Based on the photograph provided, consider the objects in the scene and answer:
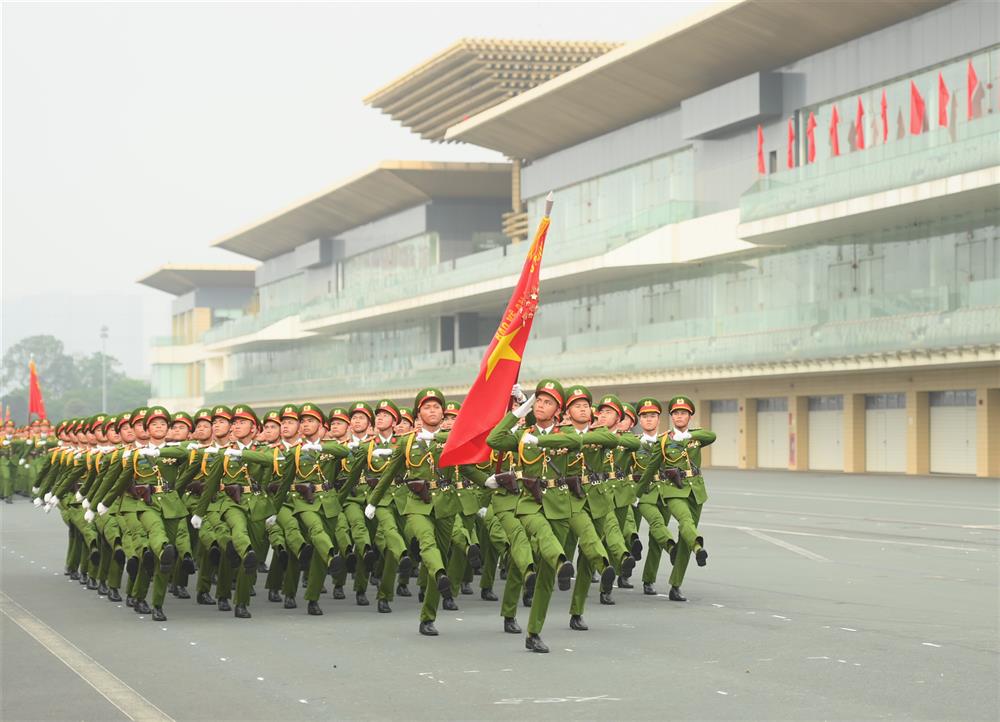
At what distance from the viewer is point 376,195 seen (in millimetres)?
79000

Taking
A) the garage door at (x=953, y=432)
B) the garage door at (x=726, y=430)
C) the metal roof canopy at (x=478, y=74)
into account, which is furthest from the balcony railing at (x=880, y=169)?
the metal roof canopy at (x=478, y=74)

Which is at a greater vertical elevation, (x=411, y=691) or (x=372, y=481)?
(x=372, y=481)

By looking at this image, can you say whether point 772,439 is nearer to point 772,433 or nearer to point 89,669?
point 772,433

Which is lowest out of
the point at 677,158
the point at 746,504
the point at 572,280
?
the point at 746,504

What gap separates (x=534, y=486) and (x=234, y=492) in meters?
3.66

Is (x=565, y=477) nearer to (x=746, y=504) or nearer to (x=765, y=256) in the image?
(x=746, y=504)

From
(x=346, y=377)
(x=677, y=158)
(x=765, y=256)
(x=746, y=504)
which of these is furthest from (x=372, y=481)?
(x=346, y=377)

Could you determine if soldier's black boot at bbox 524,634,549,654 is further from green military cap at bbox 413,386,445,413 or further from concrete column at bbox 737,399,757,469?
concrete column at bbox 737,399,757,469

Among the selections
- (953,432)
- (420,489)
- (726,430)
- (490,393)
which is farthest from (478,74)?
(420,489)

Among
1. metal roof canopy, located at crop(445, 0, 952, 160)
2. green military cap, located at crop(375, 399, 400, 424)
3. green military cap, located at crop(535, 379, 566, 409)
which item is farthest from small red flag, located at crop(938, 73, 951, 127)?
green military cap, located at crop(535, 379, 566, 409)

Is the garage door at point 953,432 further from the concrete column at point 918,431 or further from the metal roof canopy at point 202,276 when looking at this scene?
the metal roof canopy at point 202,276

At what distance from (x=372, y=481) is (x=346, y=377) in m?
66.4

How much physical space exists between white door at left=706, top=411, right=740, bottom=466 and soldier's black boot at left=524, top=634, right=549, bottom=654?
42759 mm

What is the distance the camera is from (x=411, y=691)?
387 inches
